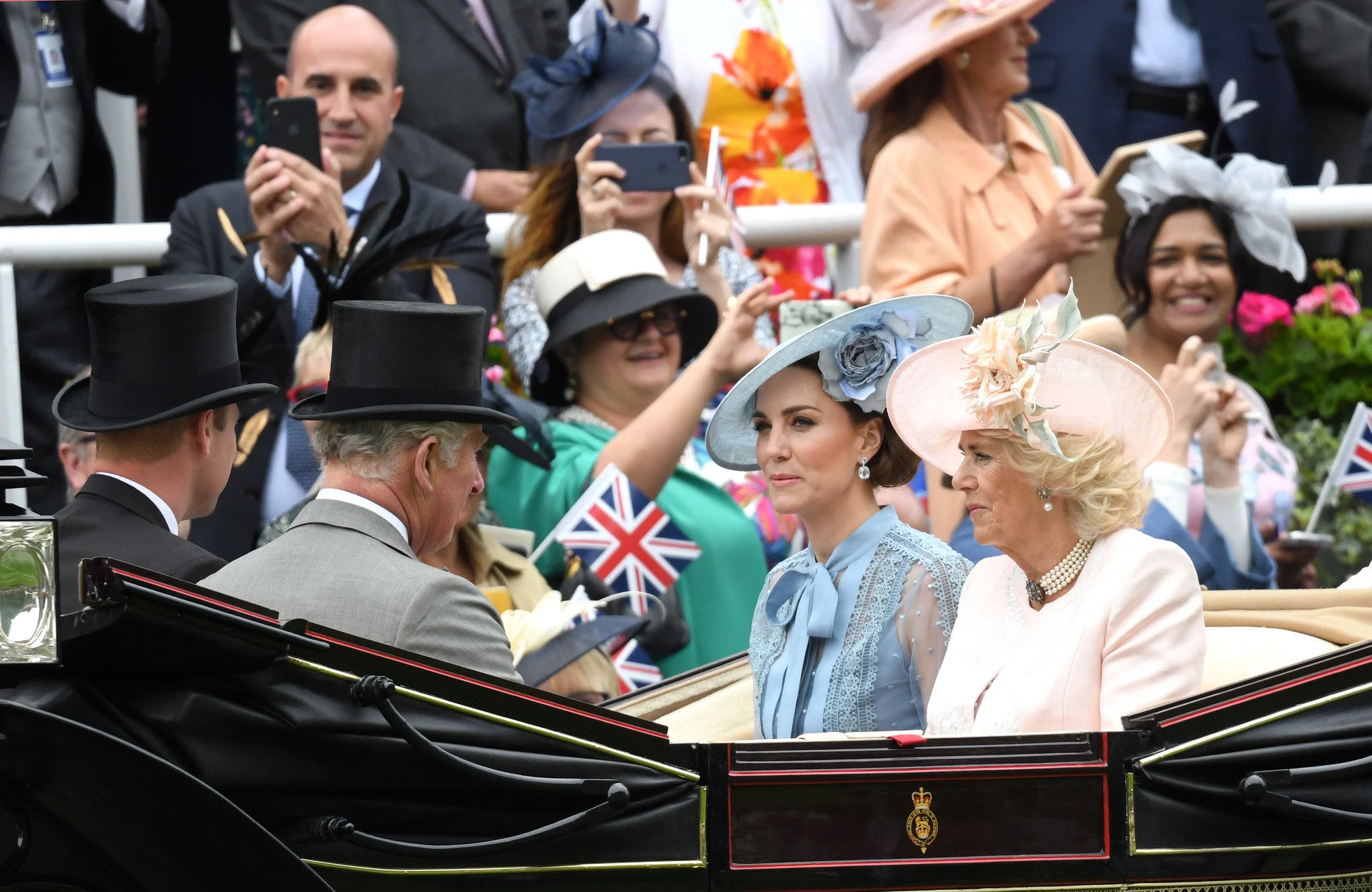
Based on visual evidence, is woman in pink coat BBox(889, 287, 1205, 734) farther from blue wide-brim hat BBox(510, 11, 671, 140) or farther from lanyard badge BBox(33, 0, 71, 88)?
lanyard badge BBox(33, 0, 71, 88)

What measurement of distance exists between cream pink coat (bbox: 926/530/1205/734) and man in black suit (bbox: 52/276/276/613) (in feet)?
4.88

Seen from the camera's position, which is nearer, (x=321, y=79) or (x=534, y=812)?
(x=534, y=812)

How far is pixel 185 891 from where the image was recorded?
2.82 meters

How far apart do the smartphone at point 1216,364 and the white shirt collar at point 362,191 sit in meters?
2.40

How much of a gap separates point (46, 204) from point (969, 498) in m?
3.42

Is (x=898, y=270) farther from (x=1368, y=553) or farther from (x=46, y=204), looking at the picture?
(x=46, y=204)

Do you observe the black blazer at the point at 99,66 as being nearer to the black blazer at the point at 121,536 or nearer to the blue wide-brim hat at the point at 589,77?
the blue wide-brim hat at the point at 589,77

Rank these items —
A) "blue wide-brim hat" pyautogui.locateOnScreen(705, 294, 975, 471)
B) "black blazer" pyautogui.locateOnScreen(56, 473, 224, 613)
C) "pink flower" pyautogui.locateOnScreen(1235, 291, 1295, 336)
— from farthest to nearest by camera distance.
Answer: "pink flower" pyautogui.locateOnScreen(1235, 291, 1295, 336)
"blue wide-brim hat" pyautogui.locateOnScreen(705, 294, 975, 471)
"black blazer" pyautogui.locateOnScreen(56, 473, 224, 613)

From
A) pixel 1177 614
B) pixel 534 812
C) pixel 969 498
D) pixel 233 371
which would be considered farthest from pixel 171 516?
pixel 1177 614

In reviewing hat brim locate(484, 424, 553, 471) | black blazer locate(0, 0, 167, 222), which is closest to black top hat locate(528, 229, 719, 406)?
hat brim locate(484, 424, 553, 471)

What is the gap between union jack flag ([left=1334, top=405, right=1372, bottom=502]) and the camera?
→ 584cm

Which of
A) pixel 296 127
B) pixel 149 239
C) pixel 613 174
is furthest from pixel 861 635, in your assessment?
pixel 149 239

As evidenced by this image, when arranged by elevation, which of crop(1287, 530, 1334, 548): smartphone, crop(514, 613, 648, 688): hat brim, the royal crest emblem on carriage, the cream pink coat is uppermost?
the cream pink coat

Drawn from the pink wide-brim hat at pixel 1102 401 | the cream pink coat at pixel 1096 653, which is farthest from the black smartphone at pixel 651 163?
the cream pink coat at pixel 1096 653
